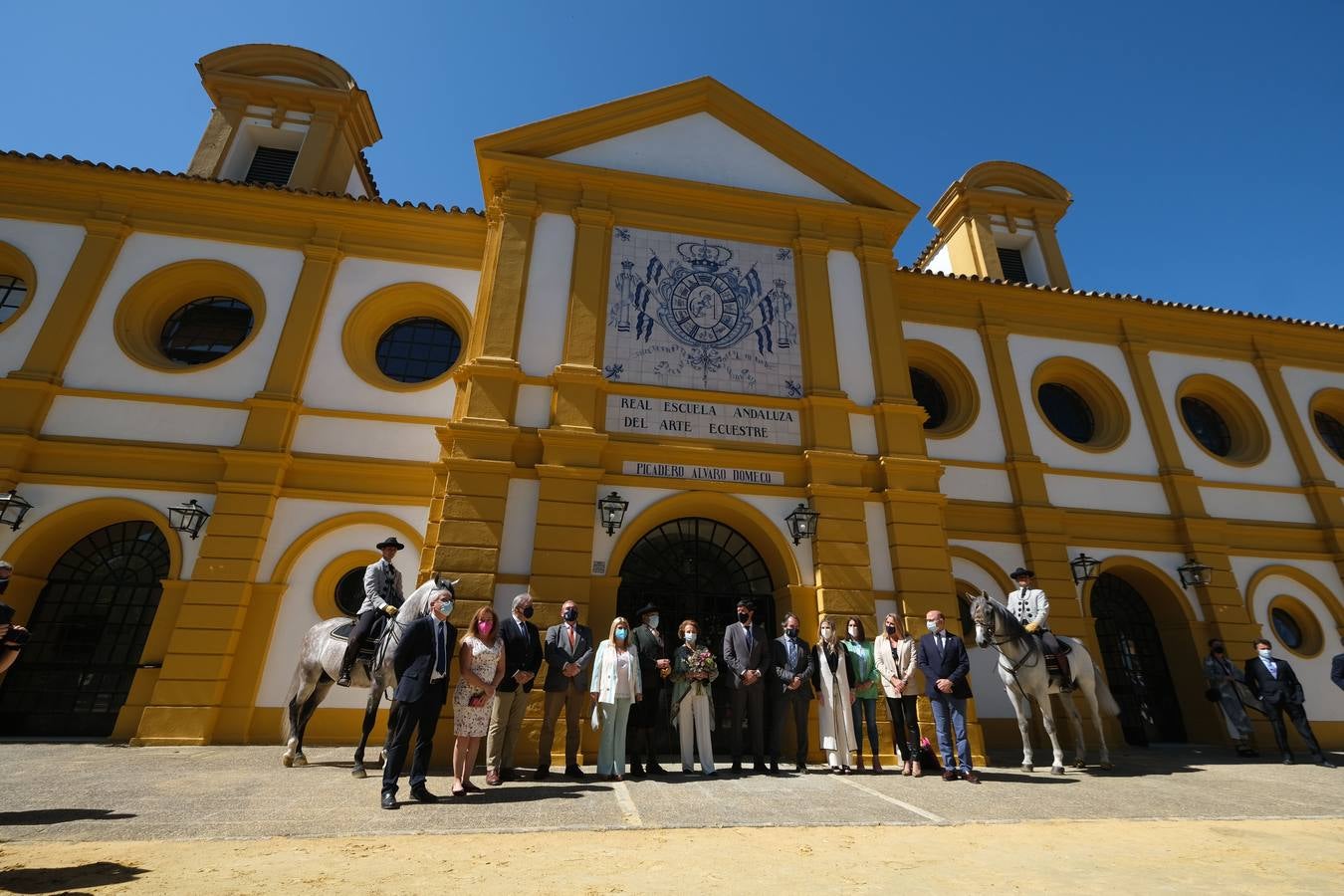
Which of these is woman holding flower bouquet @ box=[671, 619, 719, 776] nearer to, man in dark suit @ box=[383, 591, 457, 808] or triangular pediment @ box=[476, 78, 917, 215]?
man in dark suit @ box=[383, 591, 457, 808]

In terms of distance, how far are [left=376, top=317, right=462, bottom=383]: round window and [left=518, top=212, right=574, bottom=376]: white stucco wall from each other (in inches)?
114

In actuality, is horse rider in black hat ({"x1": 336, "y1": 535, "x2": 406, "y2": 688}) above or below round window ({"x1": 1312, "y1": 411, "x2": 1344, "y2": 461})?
below

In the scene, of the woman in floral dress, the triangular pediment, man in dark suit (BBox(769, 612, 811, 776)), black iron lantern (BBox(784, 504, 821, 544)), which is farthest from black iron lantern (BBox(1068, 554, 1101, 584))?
the woman in floral dress

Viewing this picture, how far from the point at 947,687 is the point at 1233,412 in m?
14.0

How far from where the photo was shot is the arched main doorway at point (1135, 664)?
12.8 m

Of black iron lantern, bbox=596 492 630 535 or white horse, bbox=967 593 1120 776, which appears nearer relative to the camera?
white horse, bbox=967 593 1120 776

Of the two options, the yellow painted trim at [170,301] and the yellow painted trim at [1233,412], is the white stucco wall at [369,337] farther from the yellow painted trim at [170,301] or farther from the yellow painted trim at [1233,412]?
the yellow painted trim at [1233,412]

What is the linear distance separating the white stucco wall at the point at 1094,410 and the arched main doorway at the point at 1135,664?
254cm

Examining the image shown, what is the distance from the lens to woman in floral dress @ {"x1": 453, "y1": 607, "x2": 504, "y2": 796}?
6113 mm

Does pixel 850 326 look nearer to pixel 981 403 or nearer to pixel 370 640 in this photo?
pixel 981 403

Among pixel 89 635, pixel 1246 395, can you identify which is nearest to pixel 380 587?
pixel 89 635

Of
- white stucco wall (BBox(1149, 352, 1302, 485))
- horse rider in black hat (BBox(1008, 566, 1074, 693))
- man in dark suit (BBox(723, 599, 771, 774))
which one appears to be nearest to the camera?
man in dark suit (BBox(723, 599, 771, 774))

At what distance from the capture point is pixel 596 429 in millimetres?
10359

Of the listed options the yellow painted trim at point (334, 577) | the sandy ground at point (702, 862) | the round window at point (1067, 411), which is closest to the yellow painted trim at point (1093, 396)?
the round window at point (1067, 411)
